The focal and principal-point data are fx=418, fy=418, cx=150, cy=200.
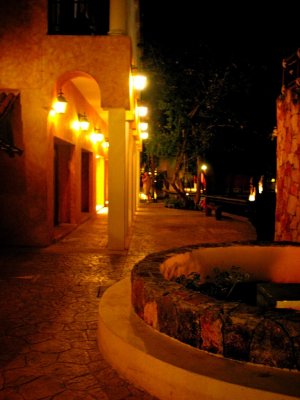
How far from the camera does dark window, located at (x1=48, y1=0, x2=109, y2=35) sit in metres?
11.3

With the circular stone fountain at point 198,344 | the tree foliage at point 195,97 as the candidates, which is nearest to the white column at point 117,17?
the circular stone fountain at point 198,344

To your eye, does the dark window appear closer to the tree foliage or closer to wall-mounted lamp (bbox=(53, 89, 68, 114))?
wall-mounted lamp (bbox=(53, 89, 68, 114))

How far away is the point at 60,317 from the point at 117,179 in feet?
17.3

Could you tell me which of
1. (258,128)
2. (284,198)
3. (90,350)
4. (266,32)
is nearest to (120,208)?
(284,198)

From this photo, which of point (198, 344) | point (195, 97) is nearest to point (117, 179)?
point (198, 344)

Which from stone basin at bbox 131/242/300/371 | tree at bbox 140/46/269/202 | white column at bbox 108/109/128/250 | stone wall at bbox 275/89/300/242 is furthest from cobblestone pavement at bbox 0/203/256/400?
tree at bbox 140/46/269/202

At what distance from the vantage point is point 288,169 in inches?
395

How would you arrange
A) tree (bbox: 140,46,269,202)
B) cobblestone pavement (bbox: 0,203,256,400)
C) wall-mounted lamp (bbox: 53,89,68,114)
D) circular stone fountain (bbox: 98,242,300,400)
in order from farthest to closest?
tree (bbox: 140,46,269,202)
wall-mounted lamp (bbox: 53,89,68,114)
cobblestone pavement (bbox: 0,203,256,400)
circular stone fountain (bbox: 98,242,300,400)

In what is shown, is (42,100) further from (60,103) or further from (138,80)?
(138,80)

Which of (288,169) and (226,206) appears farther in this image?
(226,206)

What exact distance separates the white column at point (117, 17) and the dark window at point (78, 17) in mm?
1569

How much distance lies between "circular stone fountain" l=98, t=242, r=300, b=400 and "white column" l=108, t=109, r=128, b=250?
5.78 metres

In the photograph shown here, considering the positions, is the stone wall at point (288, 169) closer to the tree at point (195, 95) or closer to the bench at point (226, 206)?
the bench at point (226, 206)

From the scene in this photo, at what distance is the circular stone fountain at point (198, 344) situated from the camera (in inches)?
129
